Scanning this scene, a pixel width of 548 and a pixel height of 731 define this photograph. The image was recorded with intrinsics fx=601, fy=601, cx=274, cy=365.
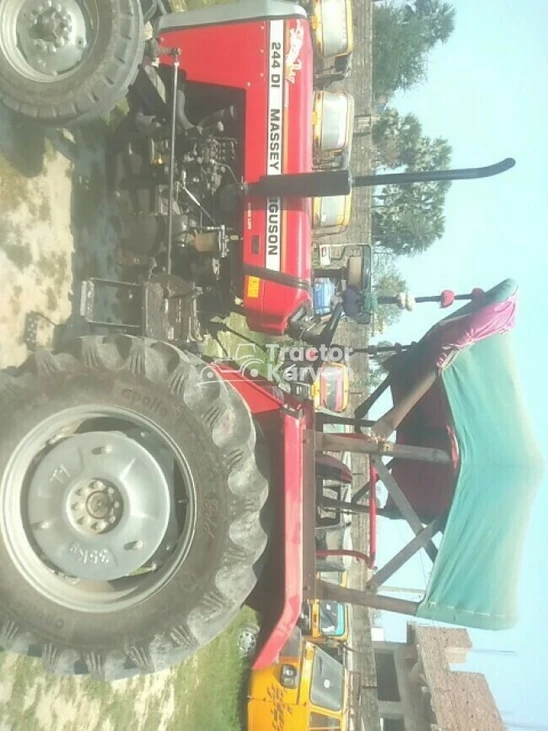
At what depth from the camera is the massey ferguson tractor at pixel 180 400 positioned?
8.02 feet

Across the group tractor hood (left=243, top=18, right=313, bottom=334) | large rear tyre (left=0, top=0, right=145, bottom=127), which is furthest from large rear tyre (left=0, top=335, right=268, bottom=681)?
large rear tyre (left=0, top=0, right=145, bottom=127)

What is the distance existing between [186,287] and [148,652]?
6.19ft

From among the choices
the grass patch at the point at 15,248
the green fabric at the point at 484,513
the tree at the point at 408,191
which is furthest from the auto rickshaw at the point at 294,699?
the tree at the point at 408,191

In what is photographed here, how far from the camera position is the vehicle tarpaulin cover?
2666 mm

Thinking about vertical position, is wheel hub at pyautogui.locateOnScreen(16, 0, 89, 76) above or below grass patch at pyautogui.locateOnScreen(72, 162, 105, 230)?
above

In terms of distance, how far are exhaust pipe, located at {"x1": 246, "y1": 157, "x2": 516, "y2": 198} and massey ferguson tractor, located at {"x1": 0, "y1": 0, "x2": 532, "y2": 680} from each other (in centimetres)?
1

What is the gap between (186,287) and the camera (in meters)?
3.42

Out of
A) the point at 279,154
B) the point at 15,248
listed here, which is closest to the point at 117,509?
the point at 15,248

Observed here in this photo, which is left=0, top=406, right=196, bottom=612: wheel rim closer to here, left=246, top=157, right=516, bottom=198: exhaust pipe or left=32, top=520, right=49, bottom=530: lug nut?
left=32, top=520, right=49, bottom=530: lug nut

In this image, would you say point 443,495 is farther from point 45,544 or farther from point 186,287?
point 45,544

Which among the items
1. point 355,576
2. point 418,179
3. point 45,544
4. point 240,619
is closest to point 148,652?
point 45,544

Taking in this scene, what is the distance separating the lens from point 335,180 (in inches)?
123

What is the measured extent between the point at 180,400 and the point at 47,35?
1937 millimetres

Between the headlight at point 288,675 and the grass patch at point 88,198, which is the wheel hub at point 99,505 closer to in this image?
the grass patch at point 88,198
